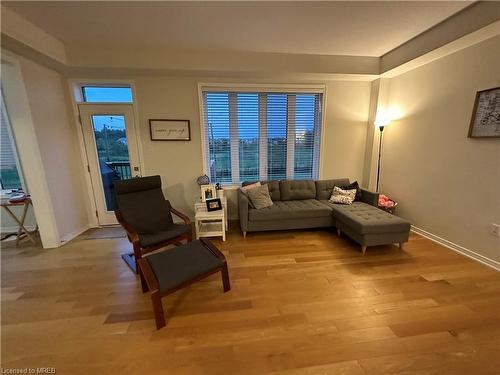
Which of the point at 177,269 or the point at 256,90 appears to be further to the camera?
the point at 256,90

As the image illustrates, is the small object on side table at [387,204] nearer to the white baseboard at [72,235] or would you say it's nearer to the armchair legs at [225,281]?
the armchair legs at [225,281]

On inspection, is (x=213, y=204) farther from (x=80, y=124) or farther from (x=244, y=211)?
(x=80, y=124)

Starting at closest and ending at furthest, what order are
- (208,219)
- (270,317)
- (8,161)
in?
1. (270,317)
2. (208,219)
3. (8,161)

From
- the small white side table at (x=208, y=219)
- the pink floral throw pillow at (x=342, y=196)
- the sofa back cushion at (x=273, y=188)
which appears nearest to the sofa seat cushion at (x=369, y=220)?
the pink floral throw pillow at (x=342, y=196)

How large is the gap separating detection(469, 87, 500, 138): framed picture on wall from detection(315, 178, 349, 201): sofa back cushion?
1.68 metres

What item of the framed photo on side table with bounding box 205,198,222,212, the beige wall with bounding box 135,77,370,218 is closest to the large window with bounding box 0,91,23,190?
the beige wall with bounding box 135,77,370,218

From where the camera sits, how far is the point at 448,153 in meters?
2.68

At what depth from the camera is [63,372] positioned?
4.33 feet

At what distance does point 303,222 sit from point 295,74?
2.25 meters

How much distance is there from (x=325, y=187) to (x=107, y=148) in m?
3.75

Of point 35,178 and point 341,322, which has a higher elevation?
point 35,178

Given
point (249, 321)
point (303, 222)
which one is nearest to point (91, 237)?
point (249, 321)

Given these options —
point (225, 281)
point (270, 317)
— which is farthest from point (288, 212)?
point (270, 317)

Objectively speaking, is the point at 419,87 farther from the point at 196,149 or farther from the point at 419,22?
the point at 196,149
